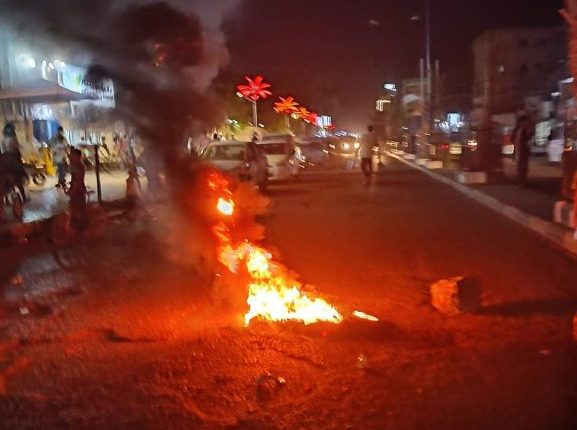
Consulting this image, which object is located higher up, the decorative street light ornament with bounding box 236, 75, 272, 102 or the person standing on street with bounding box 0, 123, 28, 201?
the decorative street light ornament with bounding box 236, 75, 272, 102

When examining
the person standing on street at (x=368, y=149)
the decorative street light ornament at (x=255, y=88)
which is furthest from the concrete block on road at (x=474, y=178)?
the decorative street light ornament at (x=255, y=88)

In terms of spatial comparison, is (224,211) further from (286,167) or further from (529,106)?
(529,106)

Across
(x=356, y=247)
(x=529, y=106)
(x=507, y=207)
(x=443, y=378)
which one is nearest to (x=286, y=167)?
(x=507, y=207)

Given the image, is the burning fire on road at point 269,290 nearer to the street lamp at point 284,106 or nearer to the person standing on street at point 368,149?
the person standing on street at point 368,149

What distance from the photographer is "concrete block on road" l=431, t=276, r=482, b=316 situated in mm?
6250

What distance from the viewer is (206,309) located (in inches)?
260

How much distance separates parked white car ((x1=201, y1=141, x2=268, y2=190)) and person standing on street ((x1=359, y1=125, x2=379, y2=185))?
3.50 metres

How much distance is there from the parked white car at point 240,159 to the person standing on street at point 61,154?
12.0ft

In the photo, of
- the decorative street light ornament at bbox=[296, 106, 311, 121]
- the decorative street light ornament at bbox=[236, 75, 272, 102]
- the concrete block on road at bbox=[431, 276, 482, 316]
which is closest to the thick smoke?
the concrete block on road at bbox=[431, 276, 482, 316]

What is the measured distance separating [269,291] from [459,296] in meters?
1.84

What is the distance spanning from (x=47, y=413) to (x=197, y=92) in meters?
3.92

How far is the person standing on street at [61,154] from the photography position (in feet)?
53.1

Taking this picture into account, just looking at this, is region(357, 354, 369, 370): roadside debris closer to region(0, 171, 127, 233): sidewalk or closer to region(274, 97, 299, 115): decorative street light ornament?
region(0, 171, 127, 233): sidewalk

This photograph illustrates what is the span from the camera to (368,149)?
2036 cm
